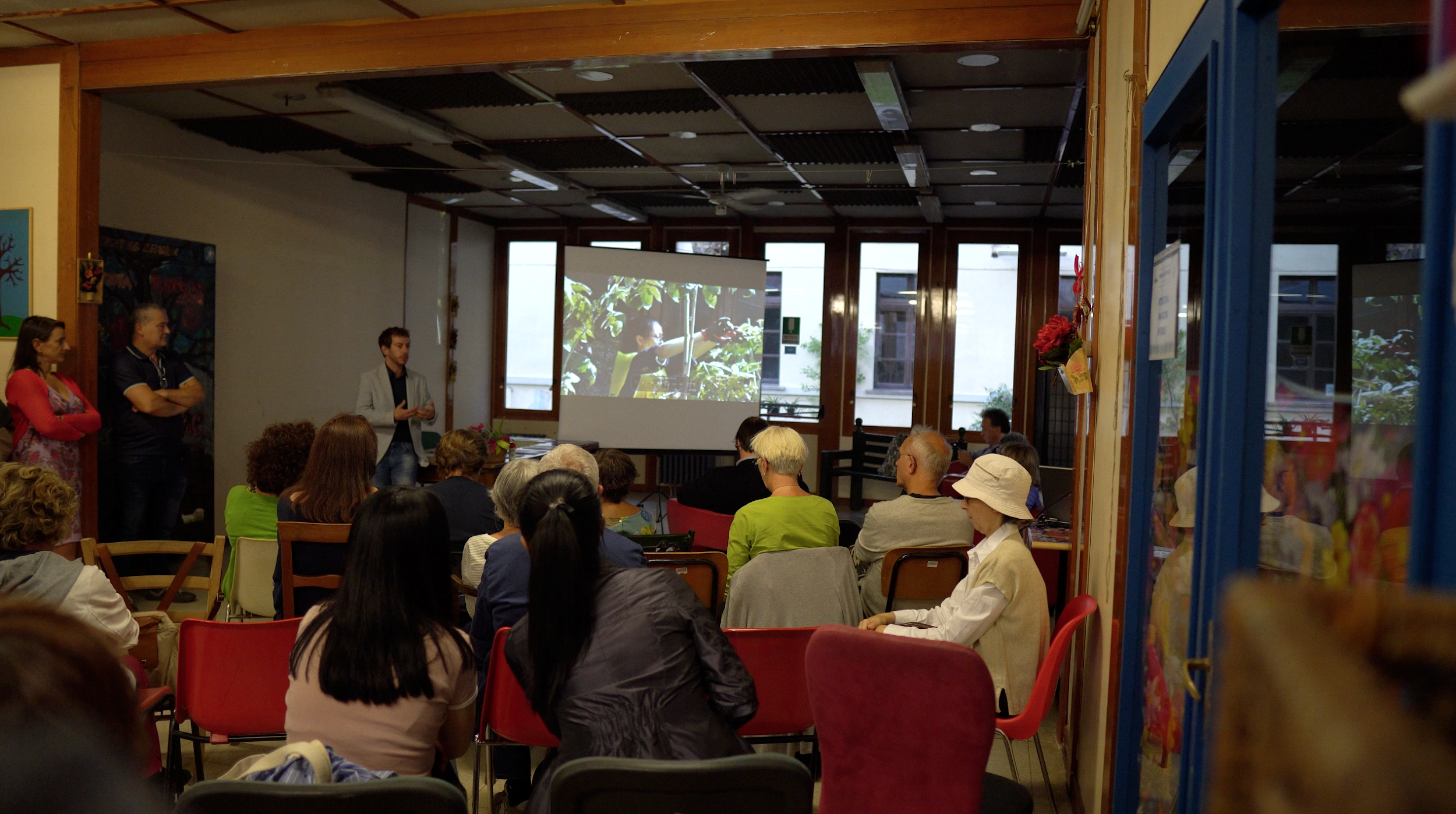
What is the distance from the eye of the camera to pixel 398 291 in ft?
31.4

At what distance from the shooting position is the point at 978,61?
4992 millimetres

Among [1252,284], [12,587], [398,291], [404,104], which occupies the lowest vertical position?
[12,587]

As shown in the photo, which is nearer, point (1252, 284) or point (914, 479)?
point (1252, 284)

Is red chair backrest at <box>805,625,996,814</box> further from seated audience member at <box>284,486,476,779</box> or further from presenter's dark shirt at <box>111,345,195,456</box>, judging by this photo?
presenter's dark shirt at <box>111,345,195,456</box>

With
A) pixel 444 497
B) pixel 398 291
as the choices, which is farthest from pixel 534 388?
pixel 444 497

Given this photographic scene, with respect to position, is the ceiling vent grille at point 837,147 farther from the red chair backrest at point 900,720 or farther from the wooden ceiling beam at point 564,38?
the red chair backrest at point 900,720

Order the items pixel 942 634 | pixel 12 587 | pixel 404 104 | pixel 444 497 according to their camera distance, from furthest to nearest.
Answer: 1. pixel 404 104
2. pixel 444 497
3. pixel 942 634
4. pixel 12 587

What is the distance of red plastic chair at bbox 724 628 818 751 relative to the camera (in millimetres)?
2727

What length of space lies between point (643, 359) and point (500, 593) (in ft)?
20.8

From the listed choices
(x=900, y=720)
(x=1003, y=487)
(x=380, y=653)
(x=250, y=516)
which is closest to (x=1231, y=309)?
(x=900, y=720)

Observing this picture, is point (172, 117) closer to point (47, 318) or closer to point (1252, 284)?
point (47, 318)

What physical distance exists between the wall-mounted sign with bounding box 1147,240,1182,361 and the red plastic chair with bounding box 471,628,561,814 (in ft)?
5.91

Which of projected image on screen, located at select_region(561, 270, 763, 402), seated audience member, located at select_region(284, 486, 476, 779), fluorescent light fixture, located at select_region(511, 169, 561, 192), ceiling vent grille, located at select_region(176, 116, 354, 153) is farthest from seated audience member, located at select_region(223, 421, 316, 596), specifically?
projected image on screen, located at select_region(561, 270, 763, 402)

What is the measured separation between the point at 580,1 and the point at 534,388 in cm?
730
